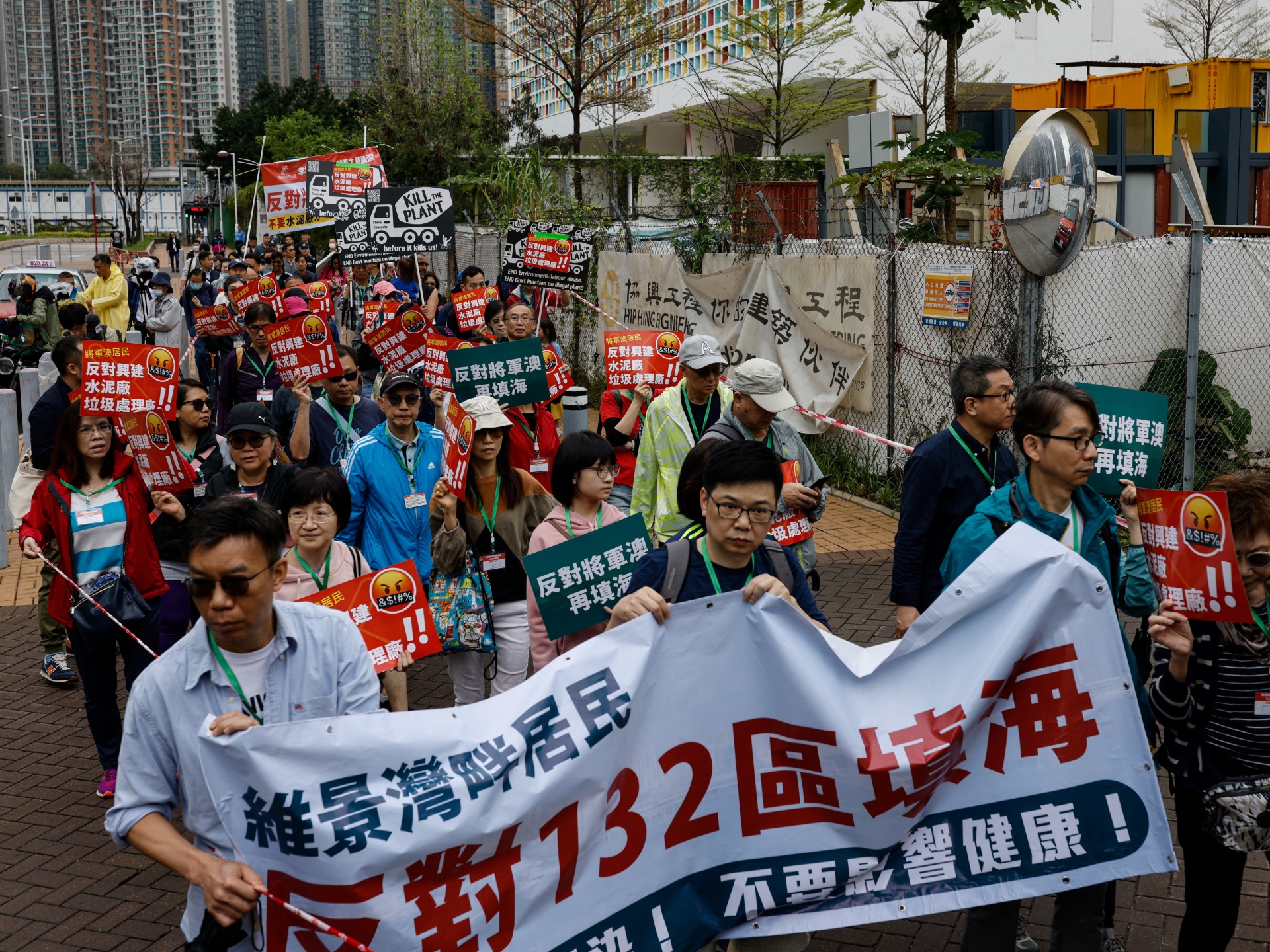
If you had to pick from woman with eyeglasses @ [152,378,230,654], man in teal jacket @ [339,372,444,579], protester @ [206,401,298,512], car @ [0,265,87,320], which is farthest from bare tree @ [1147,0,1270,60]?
protester @ [206,401,298,512]

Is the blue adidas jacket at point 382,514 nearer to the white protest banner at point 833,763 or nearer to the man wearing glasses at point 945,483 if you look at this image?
the man wearing glasses at point 945,483

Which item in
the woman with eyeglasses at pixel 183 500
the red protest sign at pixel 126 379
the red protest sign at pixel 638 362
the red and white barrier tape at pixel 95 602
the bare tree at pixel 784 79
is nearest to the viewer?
the red and white barrier tape at pixel 95 602

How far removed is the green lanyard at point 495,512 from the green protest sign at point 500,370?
195 centimetres

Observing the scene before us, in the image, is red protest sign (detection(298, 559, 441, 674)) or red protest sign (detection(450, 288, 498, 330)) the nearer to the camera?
red protest sign (detection(298, 559, 441, 674))

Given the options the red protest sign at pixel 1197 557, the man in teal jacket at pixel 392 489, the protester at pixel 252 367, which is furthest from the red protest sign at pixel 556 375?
the red protest sign at pixel 1197 557

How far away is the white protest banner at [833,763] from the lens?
134 inches

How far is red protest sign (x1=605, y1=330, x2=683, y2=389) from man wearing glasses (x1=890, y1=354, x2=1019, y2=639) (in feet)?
12.0

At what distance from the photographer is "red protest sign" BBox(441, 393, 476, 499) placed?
231 inches

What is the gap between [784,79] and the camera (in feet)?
135

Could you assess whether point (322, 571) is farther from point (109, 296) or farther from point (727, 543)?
point (109, 296)

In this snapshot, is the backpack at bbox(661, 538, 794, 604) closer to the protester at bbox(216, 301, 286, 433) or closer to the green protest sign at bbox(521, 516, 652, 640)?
the green protest sign at bbox(521, 516, 652, 640)

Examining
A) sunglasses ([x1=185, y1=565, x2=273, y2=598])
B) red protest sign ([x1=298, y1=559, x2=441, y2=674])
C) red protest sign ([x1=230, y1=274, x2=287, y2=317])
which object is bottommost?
red protest sign ([x1=298, y1=559, x2=441, y2=674])

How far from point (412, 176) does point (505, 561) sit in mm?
30385

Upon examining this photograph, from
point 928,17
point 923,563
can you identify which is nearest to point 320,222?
point 928,17
